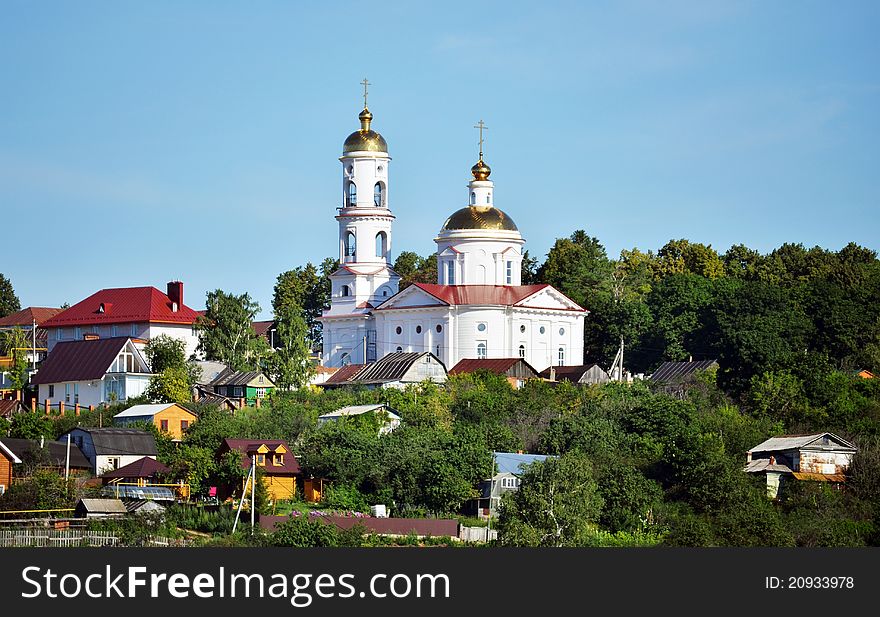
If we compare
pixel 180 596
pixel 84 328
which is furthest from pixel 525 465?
pixel 84 328

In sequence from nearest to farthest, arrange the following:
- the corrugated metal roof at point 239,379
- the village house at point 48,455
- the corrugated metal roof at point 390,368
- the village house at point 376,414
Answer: the village house at point 48,455, the village house at point 376,414, the corrugated metal roof at point 390,368, the corrugated metal roof at point 239,379

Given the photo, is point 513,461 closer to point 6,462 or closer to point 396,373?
point 6,462

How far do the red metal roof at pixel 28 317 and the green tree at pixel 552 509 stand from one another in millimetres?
57541

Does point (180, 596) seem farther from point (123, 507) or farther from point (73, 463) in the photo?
point (73, 463)

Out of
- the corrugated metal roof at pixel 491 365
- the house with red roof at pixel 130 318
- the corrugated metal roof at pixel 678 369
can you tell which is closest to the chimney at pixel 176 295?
the house with red roof at pixel 130 318

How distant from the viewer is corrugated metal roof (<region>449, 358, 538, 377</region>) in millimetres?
74500

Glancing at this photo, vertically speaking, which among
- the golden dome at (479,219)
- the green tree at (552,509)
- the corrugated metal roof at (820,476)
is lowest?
the green tree at (552,509)

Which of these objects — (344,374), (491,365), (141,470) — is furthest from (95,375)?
(491,365)

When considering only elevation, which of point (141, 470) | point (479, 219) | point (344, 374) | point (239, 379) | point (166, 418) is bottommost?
point (141, 470)

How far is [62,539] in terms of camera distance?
47219 mm

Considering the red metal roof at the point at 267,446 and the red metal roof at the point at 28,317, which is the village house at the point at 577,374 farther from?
the red metal roof at the point at 28,317

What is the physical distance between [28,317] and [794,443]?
189ft

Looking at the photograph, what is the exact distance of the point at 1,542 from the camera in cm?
4669

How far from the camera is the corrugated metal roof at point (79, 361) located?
72.8m
